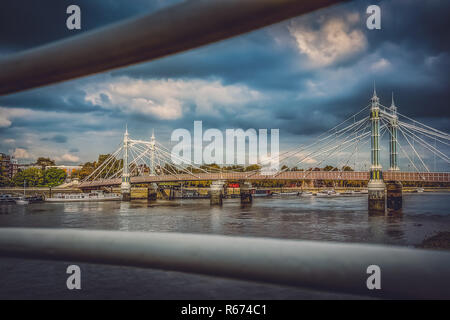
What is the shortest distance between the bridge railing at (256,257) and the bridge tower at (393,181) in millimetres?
40395

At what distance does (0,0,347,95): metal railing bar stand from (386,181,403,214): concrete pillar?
138 ft

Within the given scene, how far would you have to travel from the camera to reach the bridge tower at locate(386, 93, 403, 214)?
Answer: 132 ft

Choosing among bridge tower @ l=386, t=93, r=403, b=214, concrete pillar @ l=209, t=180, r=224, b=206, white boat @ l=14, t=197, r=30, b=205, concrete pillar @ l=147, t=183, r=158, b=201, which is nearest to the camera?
bridge tower @ l=386, t=93, r=403, b=214

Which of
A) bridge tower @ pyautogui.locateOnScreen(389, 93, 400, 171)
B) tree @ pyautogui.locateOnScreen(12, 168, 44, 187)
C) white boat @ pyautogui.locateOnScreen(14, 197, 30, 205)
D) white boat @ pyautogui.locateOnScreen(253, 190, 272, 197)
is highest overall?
bridge tower @ pyautogui.locateOnScreen(389, 93, 400, 171)

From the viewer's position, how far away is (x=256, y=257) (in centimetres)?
50

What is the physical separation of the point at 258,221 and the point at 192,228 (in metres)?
5.83

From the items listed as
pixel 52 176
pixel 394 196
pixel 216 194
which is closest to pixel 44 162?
pixel 52 176

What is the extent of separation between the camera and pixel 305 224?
2462 cm

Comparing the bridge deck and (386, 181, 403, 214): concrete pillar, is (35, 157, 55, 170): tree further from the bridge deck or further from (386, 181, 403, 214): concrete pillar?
(386, 181, 403, 214): concrete pillar

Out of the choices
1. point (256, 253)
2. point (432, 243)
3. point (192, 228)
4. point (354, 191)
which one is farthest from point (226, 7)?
point (354, 191)

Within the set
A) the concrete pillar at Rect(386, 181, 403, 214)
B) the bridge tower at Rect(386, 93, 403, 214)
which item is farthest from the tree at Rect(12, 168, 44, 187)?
the concrete pillar at Rect(386, 181, 403, 214)
